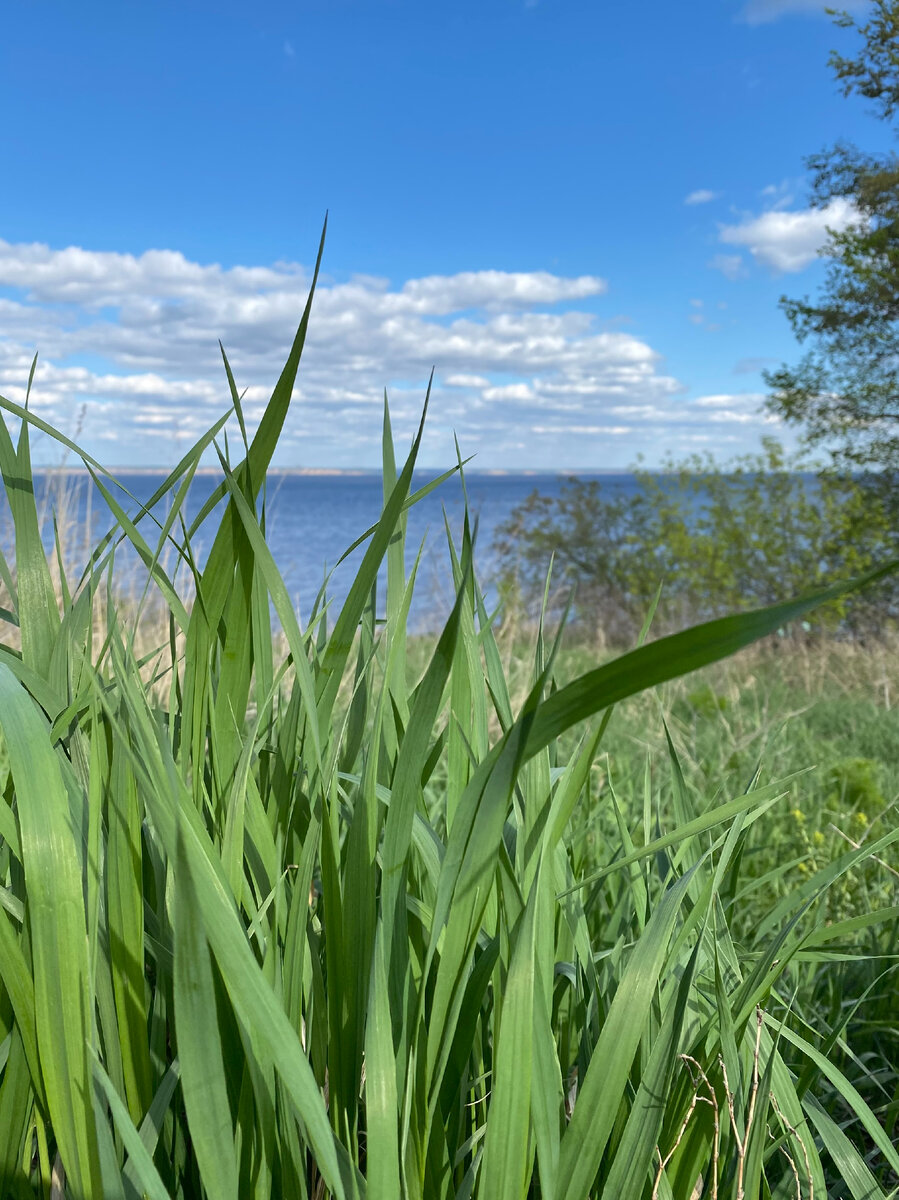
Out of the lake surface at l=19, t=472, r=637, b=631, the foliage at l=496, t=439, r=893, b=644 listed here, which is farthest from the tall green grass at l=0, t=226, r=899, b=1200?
the foliage at l=496, t=439, r=893, b=644

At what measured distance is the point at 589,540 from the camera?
1339 cm

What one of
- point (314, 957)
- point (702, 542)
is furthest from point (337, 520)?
point (314, 957)

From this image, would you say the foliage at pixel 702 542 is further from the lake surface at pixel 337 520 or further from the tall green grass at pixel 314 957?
the tall green grass at pixel 314 957

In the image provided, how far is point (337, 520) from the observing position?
45.4 metres

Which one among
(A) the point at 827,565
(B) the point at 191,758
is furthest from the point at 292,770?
(A) the point at 827,565

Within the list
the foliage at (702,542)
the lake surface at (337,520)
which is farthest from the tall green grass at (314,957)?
the foliage at (702,542)

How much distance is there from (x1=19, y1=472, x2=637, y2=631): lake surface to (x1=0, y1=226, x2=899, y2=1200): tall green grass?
0.15 m

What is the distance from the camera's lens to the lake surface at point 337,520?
4525 mm

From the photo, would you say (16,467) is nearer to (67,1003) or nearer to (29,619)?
(29,619)

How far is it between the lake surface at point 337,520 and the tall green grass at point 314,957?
152mm

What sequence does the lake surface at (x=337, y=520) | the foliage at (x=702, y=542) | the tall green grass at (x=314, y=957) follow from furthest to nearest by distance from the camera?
the foliage at (x=702, y=542) → the lake surface at (x=337, y=520) → the tall green grass at (x=314, y=957)

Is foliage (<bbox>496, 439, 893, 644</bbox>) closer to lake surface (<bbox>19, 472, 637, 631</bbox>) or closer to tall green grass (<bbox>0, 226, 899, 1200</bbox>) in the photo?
lake surface (<bbox>19, 472, 637, 631</bbox>)

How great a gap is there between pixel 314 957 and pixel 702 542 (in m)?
11.6

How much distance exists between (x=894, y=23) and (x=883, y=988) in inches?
301
